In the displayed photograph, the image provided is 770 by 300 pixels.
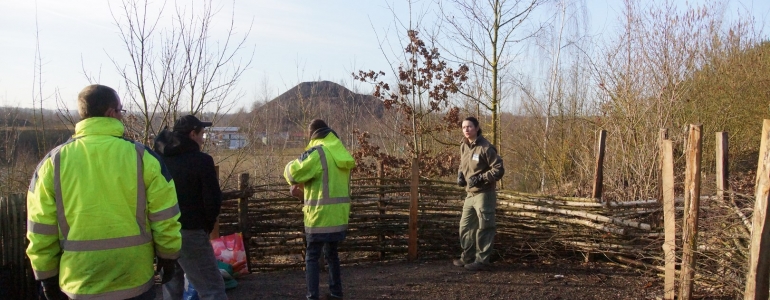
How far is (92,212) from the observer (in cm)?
264

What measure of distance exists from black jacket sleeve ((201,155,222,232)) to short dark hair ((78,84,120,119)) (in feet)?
3.99

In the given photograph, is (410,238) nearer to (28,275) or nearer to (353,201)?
(353,201)

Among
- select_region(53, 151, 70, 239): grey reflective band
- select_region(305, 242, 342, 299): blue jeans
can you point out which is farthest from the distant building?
select_region(53, 151, 70, 239): grey reflective band

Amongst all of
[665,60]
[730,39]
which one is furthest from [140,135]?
[730,39]

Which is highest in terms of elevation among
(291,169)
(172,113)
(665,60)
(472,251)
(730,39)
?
(730,39)

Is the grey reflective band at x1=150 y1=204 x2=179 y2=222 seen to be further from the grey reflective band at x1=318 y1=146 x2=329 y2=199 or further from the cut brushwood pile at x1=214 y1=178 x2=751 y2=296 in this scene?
the cut brushwood pile at x1=214 y1=178 x2=751 y2=296

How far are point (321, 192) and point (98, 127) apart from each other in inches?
87.6

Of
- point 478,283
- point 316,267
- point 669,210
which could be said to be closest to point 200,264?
point 316,267

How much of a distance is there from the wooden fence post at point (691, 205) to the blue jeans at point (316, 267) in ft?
8.83

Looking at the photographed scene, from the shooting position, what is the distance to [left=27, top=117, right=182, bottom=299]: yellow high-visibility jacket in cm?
264

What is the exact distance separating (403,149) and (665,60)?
4.78 meters

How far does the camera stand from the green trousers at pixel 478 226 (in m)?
6.11

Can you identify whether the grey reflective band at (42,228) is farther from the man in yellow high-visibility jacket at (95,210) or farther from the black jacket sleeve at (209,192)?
the black jacket sleeve at (209,192)

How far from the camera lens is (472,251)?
641 centimetres
